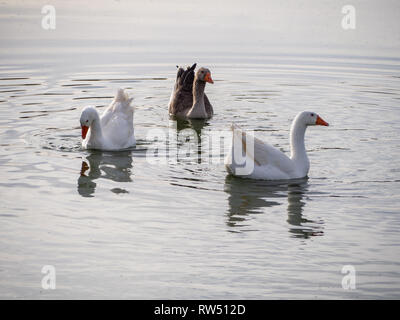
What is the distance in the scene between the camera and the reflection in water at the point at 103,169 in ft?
35.7

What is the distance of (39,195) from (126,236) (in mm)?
2096

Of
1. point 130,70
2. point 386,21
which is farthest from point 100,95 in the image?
point 386,21

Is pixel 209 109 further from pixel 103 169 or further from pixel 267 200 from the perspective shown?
pixel 267 200

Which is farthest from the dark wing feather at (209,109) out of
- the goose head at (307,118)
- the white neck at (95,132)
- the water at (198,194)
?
the goose head at (307,118)

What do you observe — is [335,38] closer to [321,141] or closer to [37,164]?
[321,141]

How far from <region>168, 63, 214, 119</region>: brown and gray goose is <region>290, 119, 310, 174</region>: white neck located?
472cm

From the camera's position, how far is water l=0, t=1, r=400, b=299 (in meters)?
7.81

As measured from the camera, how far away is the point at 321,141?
13.6 metres

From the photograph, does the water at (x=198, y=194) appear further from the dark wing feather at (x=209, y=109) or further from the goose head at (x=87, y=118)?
the goose head at (x=87, y=118)

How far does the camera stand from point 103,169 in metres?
11.9

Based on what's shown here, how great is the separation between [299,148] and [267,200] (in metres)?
1.43

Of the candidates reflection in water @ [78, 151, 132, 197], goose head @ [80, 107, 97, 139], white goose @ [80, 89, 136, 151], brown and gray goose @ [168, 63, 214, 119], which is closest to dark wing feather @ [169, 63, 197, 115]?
brown and gray goose @ [168, 63, 214, 119]

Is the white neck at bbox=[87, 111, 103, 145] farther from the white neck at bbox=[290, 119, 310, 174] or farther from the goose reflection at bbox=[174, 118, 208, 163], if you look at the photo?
the white neck at bbox=[290, 119, 310, 174]

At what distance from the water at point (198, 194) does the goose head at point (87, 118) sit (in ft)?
1.51
